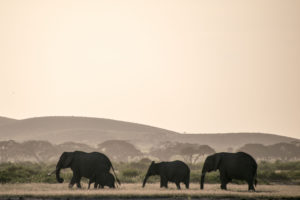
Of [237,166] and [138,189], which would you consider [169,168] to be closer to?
[138,189]

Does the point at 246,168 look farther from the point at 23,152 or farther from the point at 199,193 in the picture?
the point at 23,152

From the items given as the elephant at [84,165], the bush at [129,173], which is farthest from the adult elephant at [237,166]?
the bush at [129,173]

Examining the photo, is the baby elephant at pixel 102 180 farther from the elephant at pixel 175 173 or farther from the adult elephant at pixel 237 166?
the adult elephant at pixel 237 166

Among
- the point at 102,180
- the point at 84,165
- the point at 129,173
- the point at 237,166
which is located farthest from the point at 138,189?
the point at 129,173

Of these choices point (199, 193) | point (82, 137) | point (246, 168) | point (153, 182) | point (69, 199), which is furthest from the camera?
point (82, 137)

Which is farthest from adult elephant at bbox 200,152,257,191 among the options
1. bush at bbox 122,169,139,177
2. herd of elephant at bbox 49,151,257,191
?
bush at bbox 122,169,139,177

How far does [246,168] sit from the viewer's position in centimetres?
2934

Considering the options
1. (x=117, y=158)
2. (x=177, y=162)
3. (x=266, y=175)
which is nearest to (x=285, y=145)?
(x=117, y=158)

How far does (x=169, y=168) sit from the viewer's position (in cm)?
3070

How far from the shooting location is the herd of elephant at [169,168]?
2945cm

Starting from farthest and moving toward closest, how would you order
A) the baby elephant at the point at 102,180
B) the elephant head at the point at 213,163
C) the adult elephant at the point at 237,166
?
the elephant head at the point at 213,163, the baby elephant at the point at 102,180, the adult elephant at the point at 237,166

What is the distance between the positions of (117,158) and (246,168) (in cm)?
8166

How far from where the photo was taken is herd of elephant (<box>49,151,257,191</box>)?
29.5m

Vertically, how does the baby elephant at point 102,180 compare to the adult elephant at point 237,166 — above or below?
below
